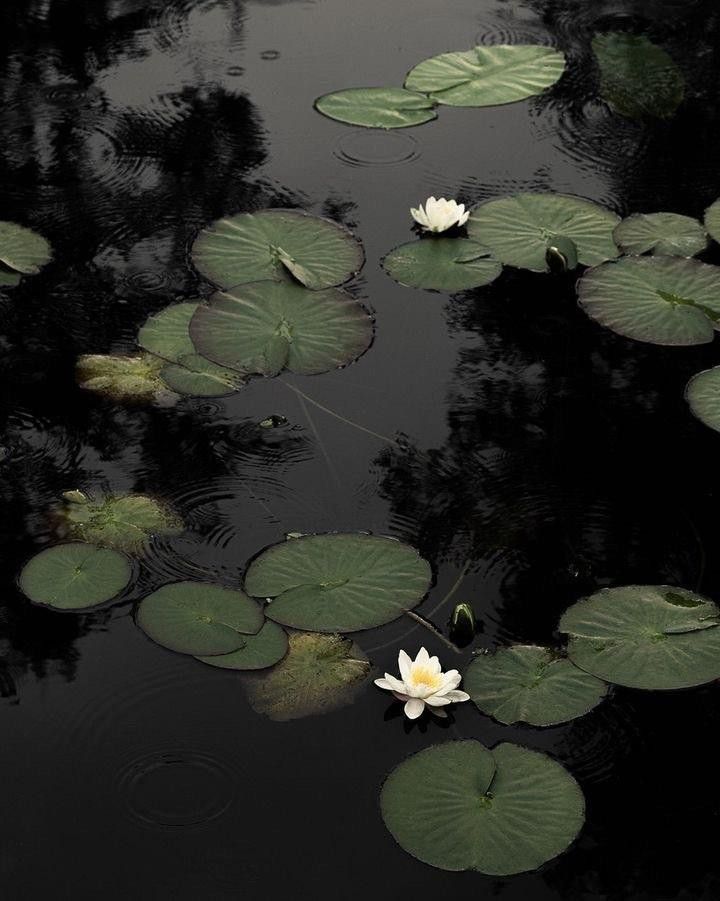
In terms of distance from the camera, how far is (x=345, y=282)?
3.35 meters

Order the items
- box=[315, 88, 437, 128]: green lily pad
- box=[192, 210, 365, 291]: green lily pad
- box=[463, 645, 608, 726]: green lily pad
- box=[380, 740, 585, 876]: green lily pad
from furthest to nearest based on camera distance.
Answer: box=[315, 88, 437, 128]: green lily pad
box=[192, 210, 365, 291]: green lily pad
box=[463, 645, 608, 726]: green lily pad
box=[380, 740, 585, 876]: green lily pad

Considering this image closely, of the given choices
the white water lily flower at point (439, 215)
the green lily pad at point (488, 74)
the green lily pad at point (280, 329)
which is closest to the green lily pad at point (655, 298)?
the white water lily flower at point (439, 215)

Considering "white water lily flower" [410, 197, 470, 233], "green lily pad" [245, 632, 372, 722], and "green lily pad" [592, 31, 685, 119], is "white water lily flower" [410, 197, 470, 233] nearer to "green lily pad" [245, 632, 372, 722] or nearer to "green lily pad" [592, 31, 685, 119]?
"green lily pad" [592, 31, 685, 119]

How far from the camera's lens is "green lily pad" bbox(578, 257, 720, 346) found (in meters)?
3.15

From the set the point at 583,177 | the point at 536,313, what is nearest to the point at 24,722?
the point at 536,313

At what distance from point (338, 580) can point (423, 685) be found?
0.33 m

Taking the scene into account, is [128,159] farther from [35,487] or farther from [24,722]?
[24,722]

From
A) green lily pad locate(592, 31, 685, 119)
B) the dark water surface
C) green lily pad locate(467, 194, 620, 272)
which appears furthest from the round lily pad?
green lily pad locate(592, 31, 685, 119)

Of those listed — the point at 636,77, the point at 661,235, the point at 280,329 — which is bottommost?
the point at 280,329

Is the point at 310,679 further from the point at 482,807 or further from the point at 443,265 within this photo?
the point at 443,265

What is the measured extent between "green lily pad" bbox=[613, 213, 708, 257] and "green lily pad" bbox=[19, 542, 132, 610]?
171 cm

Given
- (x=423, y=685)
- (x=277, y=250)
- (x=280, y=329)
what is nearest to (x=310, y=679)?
(x=423, y=685)

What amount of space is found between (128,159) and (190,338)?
3.37 ft

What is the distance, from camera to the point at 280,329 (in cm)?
316
